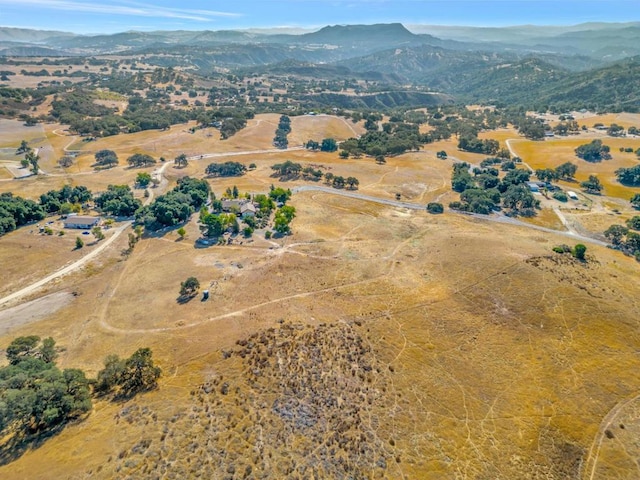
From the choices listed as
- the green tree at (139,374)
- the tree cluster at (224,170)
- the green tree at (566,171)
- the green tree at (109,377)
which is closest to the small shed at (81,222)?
the tree cluster at (224,170)

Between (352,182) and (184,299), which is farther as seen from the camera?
(352,182)

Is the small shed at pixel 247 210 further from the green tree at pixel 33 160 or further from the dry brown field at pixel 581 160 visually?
the dry brown field at pixel 581 160

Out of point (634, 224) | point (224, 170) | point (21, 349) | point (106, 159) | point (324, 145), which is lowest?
point (324, 145)

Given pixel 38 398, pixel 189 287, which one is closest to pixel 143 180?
pixel 189 287

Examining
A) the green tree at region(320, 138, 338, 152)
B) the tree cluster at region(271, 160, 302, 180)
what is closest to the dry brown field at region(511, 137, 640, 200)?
the green tree at region(320, 138, 338, 152)

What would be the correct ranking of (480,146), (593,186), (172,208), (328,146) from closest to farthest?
1. (172,208)
2. (593,186)
3. (328,146)
4. (480,146)

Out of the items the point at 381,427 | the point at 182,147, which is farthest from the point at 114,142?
the point at 381,427

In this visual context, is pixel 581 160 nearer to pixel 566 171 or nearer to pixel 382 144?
pixel 566 171
